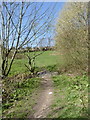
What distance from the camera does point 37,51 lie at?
14.5ft

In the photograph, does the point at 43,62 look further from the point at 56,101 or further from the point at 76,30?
the point at 56,101

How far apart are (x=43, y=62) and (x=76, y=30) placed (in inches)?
90.0

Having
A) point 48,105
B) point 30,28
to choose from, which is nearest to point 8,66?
point 30,28

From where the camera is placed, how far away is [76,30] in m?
2.74

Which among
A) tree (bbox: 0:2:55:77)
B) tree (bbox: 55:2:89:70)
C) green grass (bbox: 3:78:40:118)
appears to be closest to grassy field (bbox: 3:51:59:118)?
green grass (bbox: 3:78:40:118)

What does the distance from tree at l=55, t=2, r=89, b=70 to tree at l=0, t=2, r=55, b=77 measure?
422 mm

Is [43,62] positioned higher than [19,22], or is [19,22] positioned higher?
[19,22]

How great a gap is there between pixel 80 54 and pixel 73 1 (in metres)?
0.92

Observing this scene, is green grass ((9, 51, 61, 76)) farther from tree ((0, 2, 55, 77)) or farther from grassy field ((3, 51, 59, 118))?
tree ((0, 2, 55, 77))

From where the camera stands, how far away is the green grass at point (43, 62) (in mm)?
4410

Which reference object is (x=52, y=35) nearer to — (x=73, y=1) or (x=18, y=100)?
(x=73, y=1)

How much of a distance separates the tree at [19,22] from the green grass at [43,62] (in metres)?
0.92

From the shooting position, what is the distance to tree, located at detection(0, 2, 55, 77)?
3.06m

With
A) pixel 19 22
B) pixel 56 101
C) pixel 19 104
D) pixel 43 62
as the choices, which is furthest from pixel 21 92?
pixel 43 62
